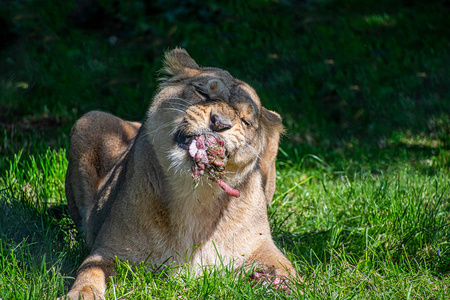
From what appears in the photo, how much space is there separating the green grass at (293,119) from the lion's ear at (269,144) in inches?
12.8

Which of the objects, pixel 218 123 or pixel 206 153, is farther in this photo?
pixel 218 123

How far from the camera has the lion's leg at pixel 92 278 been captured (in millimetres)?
3469

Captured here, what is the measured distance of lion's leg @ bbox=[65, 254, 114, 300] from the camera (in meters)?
3.47

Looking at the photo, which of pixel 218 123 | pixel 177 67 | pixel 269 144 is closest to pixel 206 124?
pixel 218 123

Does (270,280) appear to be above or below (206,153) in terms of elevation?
below

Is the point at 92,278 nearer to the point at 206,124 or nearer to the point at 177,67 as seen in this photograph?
the point at 206,124

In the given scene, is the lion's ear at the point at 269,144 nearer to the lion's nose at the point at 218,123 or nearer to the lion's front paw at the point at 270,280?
the lion's nose at the point at 218,123

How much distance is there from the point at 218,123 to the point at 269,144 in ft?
4.29

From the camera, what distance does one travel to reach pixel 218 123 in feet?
11.8

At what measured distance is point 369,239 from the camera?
4.74 metres

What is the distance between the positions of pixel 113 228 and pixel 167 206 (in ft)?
1.42

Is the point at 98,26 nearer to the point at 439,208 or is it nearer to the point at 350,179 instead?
the point at 350,179

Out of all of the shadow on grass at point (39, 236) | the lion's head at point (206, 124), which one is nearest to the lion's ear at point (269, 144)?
the lion's head at point (206, 124)

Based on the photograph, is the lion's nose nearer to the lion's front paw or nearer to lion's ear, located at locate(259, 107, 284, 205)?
lion's ear, located at locate(259, 107, 284, 205)
